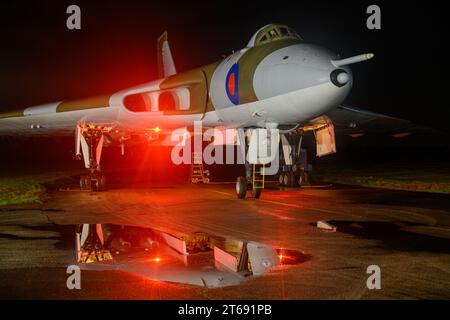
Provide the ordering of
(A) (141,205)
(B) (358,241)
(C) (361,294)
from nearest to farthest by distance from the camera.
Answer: (C) (361,294)
(B) (358,241)
(A) (141,205)

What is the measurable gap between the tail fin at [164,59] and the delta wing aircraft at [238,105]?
6623 mm

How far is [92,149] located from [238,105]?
7.28m

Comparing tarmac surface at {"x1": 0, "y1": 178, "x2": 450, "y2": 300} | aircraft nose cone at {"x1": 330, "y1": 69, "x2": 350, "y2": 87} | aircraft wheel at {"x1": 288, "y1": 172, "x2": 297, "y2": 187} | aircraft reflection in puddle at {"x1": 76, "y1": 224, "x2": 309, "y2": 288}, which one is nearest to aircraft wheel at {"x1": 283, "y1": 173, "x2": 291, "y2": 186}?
aircraft wheel at {"x1": 288, "y1": 172, "x2": 297, "y2": 187}

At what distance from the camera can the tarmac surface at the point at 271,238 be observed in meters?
5.27

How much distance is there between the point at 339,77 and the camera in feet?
33.9

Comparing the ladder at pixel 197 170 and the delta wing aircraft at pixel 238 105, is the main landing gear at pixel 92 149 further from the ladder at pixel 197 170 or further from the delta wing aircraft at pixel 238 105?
the ladder at pixel 197 170

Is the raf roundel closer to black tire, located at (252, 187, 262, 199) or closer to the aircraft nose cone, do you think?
black tire, located at (252, 187, 262, 199)

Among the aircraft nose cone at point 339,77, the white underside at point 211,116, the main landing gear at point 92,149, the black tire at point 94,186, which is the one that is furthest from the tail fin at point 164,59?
the aircraft nose cone at point 339,77

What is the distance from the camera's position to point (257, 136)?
13570mm

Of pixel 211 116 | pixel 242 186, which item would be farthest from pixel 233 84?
pixel 242 186
